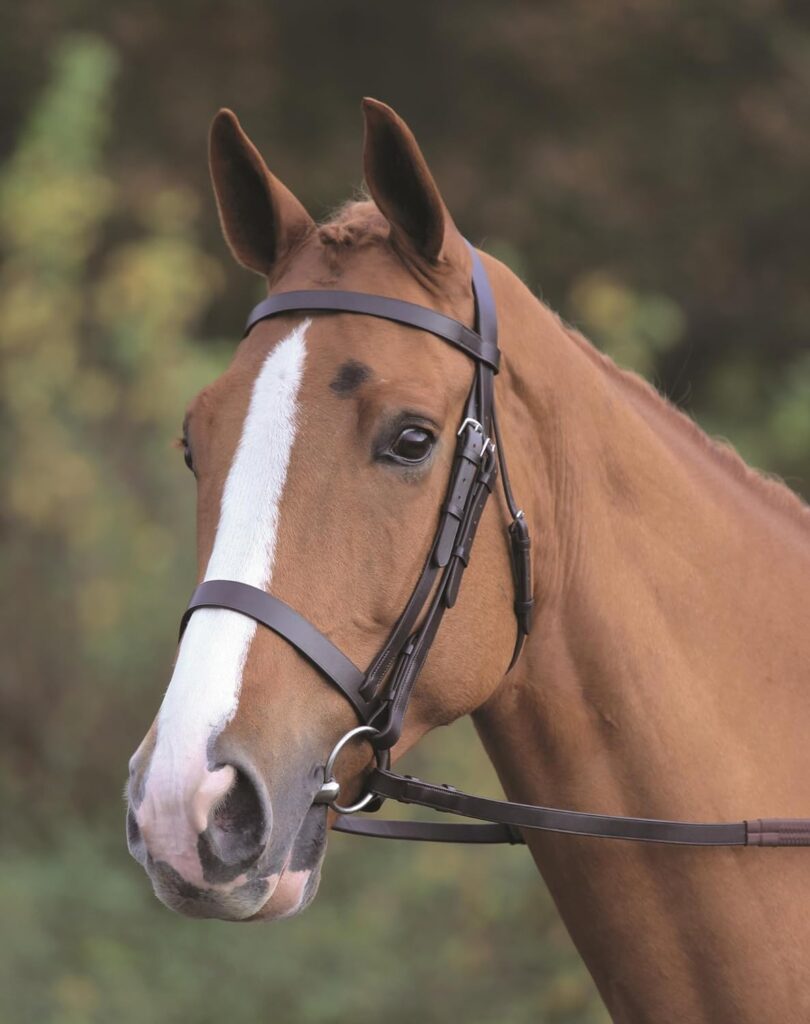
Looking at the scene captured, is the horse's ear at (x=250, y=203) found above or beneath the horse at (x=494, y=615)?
above

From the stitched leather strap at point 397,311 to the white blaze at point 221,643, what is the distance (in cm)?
12

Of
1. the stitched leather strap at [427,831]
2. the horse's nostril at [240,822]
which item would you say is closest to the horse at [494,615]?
the horse's nostril at [240,822]

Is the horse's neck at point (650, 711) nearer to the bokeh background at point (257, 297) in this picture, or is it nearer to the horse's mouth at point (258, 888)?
the horse's mouth at point (258, 888)

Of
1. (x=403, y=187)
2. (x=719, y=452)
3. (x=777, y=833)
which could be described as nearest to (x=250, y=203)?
(x=403, y=187)

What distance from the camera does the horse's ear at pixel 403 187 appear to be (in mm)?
2496

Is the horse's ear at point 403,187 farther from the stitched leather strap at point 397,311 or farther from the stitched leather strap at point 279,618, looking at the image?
the stitched leather strap at point 279,618

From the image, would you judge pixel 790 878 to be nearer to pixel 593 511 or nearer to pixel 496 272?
pixel 593 511

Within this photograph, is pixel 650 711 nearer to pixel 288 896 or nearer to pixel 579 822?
pixel 579 822

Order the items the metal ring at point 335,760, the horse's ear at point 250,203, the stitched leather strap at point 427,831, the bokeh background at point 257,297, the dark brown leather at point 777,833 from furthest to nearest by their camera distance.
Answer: the bokeh background at point 257,297
the horse's ear at point 250,203
the stitched leather strap at point 427,831
the dark brown leather at point 777,833
the metal ring at point 335,760

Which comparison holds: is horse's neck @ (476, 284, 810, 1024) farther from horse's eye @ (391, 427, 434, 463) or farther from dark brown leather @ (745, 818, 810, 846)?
horse's eye @ (391, 427, 434, 463)

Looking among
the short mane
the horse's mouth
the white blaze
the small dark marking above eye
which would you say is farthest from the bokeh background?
the horse's mouth

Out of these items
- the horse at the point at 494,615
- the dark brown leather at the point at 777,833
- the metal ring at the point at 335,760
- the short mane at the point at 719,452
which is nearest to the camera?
the horse at the point at 494,615

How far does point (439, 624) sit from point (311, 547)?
13.5 inches

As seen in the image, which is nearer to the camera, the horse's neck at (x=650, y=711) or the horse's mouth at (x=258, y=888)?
the horse's mouth at (x=258, y=888)
